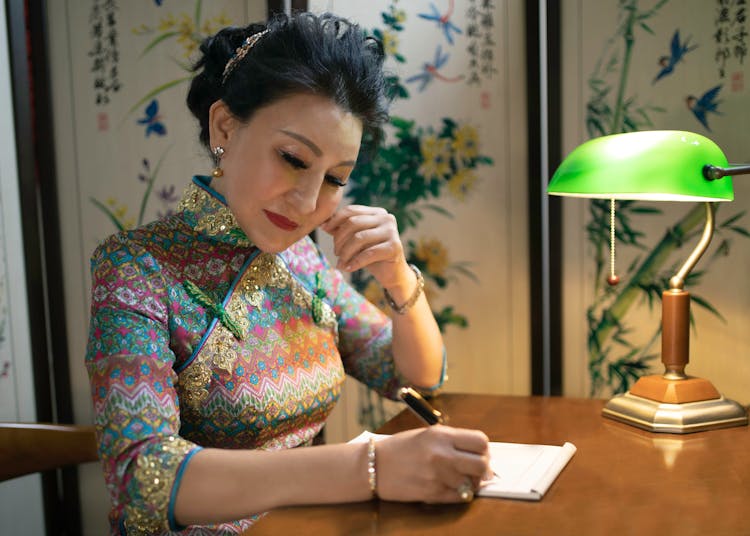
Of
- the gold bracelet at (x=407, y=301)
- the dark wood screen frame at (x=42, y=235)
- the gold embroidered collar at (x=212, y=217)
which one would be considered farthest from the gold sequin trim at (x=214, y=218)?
the dark wood screen frame at (x=42, y=235)

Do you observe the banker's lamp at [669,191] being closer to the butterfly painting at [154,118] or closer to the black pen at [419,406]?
→ the black pen at [419,406]

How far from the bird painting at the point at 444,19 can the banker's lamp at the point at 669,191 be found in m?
0.71

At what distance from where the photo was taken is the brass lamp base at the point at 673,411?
1.32m

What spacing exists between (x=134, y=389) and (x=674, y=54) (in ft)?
4.89

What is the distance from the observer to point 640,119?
6.20 feet

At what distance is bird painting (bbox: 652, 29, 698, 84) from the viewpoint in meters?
1.83

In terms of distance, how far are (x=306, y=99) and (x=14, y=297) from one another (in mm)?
1388

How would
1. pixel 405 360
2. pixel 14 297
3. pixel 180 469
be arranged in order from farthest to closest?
pixel 14 297, pixel 405 360, pixel 180 469

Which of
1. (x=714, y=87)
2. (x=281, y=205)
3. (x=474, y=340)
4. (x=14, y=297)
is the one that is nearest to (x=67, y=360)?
(x=14, y=297)

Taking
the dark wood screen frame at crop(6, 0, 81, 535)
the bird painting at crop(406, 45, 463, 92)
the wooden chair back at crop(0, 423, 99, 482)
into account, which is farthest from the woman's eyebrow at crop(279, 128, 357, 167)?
the dark wood screen frame at crop(6, 0, 81, 535)

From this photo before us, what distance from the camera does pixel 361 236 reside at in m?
1.35

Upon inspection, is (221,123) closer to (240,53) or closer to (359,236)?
(240,53)

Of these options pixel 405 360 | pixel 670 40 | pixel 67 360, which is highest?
pixel 670 40

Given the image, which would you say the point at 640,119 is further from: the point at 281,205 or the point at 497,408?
the point at 281,205
